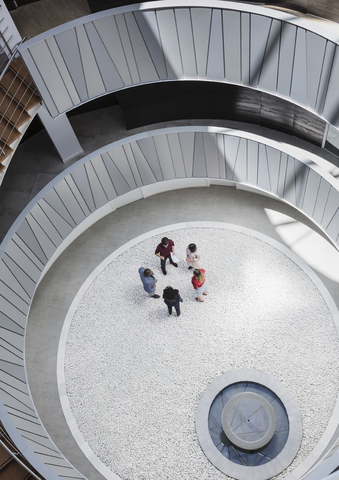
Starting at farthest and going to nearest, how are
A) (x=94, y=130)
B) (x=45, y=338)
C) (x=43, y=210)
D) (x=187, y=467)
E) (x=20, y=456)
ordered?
(x=94, y=130)
(x=45, y=338)
(x=43, y=210)
(x=187, y=467)
(x=20, y=456)

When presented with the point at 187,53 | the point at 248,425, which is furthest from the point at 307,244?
→ the point at 187,53

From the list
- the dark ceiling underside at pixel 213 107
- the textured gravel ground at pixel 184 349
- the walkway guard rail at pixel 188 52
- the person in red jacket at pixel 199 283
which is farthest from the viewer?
the dark ceiling underside at pixel 213 107

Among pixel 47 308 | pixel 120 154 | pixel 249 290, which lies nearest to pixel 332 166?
pixel 249 290

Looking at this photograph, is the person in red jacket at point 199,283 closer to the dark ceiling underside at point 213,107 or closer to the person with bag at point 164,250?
the person with bag at point 164,250

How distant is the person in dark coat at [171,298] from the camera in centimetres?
1348

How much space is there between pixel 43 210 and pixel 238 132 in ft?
20.0

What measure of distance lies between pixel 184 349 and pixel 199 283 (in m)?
2.01

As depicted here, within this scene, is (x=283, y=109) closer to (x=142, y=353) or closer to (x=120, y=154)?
(x=120, y=154)

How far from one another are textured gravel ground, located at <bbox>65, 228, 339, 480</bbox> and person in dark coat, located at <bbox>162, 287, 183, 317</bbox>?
0.68m

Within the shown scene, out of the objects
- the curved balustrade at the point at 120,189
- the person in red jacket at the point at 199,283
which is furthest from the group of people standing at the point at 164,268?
the curved balustrade at the point at 120,189

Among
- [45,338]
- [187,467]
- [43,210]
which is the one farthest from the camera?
[45,338]

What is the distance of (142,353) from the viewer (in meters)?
14.3

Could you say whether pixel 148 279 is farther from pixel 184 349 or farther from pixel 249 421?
pixel 249 421

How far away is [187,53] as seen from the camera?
12969 mm
